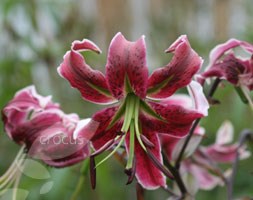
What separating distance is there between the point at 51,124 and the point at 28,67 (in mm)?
585

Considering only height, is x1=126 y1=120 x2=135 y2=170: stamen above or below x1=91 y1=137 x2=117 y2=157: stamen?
below

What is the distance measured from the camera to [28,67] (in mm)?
1156

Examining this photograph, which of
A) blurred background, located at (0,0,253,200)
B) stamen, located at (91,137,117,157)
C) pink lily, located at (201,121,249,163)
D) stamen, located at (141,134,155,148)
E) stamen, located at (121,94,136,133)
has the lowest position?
blurred background, located at (0,0,253,200)

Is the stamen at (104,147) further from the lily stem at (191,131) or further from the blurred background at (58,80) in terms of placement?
the blurred background at (58,80)

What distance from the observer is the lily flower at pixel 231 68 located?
0.54 metres

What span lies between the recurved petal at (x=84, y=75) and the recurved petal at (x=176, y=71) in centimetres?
4

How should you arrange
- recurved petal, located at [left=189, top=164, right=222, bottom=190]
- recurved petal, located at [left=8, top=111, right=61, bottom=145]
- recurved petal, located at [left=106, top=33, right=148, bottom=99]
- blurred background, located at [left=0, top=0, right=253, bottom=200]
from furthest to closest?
blurred background, located at [left=0, top=0, right=253, bottom=200]
recurved petal, located at [left=189, top=164, right=222, bottom=190]
recurved petal, located at [left=8, top=111, right=61, bottom=145]
recurved petal, located at [left=106, top=33, right=148, bottom=99]

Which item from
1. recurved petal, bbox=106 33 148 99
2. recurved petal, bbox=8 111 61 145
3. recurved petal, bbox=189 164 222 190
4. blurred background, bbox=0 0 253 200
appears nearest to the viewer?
recurved petal, bbox=106 33 148 99

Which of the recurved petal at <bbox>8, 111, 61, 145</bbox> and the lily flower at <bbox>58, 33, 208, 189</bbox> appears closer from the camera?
the lily flower at <bbox>58, 33, 208, 189</bbox>

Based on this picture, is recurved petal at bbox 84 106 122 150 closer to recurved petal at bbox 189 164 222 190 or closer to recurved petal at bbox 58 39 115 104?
recurved petal at bbox 58 39 115 104

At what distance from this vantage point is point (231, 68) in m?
0.55

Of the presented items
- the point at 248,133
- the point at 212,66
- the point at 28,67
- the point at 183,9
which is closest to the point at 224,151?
the point at 248,133

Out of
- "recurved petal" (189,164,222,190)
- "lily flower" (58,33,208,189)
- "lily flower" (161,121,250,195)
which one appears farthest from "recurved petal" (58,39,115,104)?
"recurved petal" (189,164,222,190)

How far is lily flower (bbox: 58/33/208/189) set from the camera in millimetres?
482
